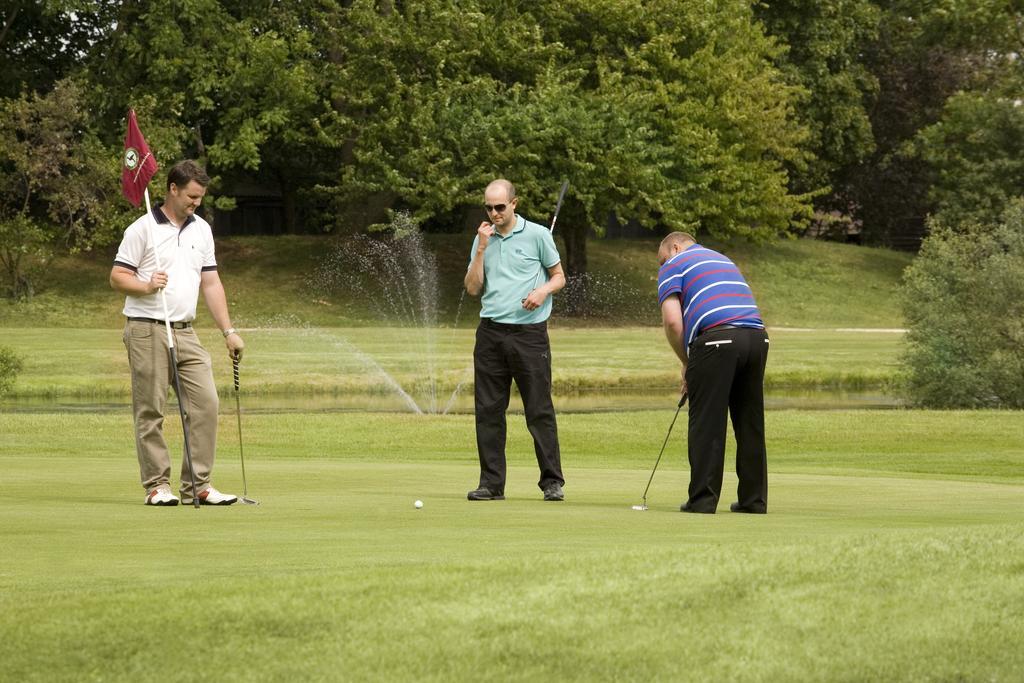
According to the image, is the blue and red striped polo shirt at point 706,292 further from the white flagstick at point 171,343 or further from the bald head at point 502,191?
the white flagstick at point 171,343

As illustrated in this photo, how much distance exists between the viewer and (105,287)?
182 ft

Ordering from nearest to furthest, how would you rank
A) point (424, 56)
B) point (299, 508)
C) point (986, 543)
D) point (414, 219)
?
point (986, 543)
point (299, 508)
point (414, 219)
point (424, 56)

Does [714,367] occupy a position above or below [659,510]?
above

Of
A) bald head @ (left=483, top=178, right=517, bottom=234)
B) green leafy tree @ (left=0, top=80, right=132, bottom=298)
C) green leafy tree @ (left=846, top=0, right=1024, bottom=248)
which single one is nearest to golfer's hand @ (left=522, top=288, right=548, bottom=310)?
bald head @ (left=483, top=178, right=517, bottom=234)

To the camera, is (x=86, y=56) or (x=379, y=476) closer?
(x=379, y=476)

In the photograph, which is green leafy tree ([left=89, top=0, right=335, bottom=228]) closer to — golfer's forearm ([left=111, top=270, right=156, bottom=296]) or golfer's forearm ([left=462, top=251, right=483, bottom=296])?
golfer's forearm ([left=462, top=251, right=483, bottom=296])

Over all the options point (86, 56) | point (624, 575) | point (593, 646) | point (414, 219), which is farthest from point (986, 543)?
point (86, 56)

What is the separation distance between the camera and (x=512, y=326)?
11.2 m

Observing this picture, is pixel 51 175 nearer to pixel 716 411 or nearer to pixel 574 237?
pixel 574 237

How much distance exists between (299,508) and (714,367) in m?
2.62

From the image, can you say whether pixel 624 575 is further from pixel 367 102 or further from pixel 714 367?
pixel 367 102

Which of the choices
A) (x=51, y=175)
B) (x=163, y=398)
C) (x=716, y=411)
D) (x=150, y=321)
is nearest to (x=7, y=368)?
(x=163, y=398)

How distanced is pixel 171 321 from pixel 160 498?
111 centimetres

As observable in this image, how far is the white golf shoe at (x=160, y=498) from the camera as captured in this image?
10.1 metres
